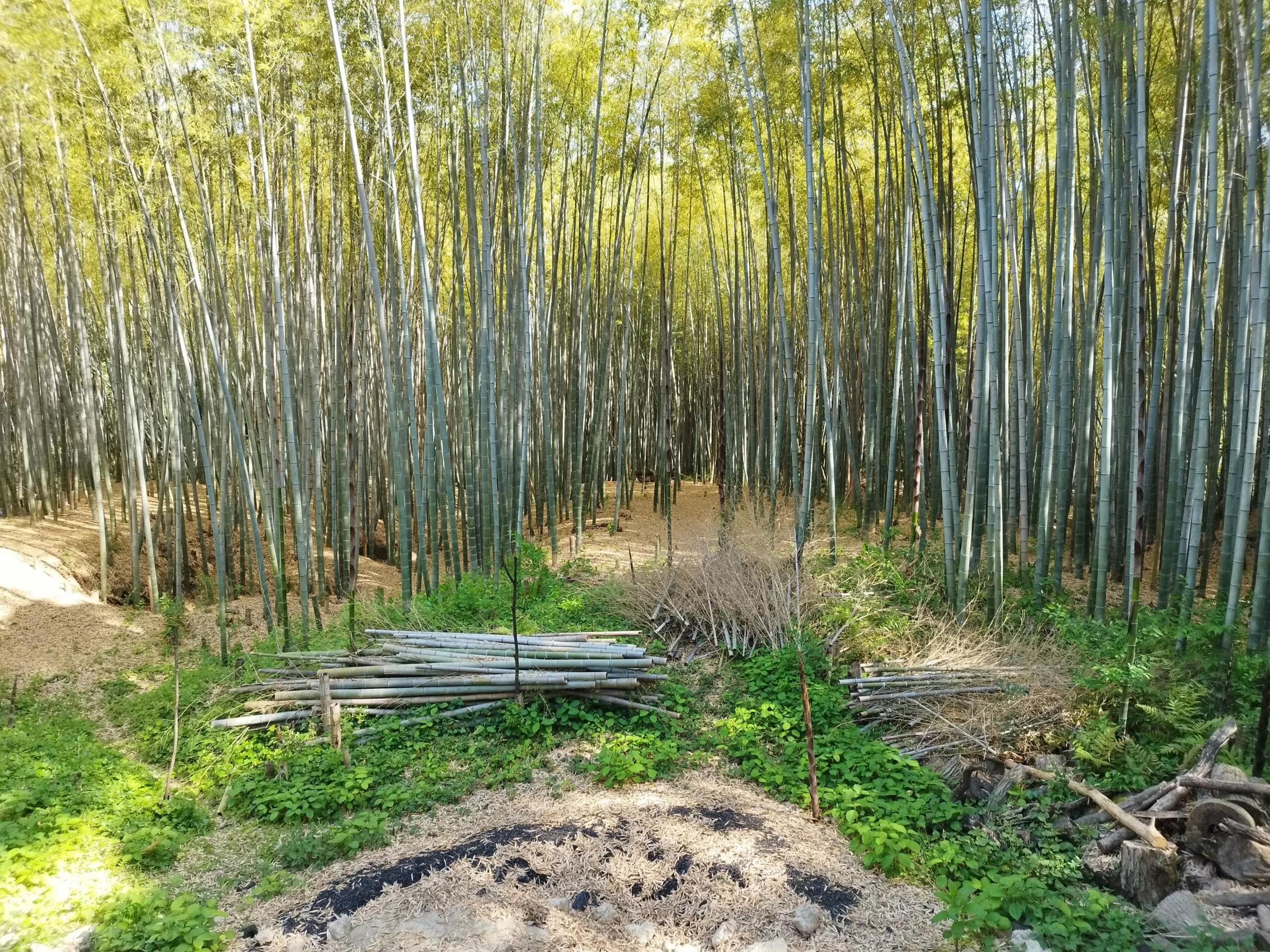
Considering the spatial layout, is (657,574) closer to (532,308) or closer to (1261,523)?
(532,308)

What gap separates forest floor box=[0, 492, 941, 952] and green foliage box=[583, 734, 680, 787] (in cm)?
7

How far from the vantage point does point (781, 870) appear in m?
2.31

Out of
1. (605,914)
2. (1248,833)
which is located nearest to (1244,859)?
(1248,833)

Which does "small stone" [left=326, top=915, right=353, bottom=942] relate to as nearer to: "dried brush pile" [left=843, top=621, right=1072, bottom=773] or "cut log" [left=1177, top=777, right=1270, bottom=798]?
"dried brush pile" [left=843, top=621, right=1072, bottom=773]

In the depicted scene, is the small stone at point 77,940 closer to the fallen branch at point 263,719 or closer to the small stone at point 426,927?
the small stone at point 426,927

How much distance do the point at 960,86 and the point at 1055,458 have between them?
2.55m

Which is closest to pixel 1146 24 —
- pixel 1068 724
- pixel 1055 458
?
pixel 1055 458

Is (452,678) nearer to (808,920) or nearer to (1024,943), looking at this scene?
(808,920)

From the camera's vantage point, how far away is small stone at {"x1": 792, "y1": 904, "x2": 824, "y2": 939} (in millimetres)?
2072

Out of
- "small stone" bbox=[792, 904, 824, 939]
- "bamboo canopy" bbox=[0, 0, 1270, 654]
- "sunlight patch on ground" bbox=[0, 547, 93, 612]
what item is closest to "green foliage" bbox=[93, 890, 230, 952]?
"bamboo canopy" bbox=[0, 0, 1270, 654]

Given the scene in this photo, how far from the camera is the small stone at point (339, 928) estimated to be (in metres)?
2.08

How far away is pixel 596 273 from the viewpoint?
732 cm

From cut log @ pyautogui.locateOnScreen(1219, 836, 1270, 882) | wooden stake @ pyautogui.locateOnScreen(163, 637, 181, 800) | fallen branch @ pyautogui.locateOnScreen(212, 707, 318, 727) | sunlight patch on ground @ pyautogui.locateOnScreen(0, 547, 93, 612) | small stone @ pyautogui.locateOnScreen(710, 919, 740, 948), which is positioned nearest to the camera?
cut log @ pyautogui.locateOnScreen(1219, 836, 1270, 882)

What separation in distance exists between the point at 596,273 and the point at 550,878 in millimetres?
5978
